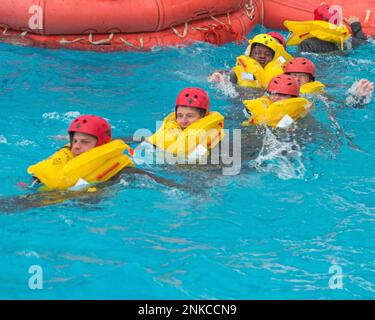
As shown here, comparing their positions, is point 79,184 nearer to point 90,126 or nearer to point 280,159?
point 90,126

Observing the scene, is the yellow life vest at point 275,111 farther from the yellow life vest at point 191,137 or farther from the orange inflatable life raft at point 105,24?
the orange inflatable life raft at point 105,24

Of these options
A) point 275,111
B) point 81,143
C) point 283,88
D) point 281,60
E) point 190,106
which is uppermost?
point 281,60

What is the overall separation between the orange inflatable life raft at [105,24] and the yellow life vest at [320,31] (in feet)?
3.79

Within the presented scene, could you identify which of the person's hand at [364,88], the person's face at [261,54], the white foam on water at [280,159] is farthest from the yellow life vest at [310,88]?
the white foam on water at [280,159]

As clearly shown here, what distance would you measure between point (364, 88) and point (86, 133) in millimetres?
3945

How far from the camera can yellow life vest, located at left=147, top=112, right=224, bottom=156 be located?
7441mm

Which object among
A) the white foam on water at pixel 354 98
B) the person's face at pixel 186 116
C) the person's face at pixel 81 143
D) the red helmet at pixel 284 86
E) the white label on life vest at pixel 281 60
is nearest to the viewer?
the person's face at pixel 81 143

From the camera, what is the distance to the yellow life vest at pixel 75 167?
658 centimetres

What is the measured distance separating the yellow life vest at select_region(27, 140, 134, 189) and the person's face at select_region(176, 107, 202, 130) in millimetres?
1037

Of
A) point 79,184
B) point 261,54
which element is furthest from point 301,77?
point 79,184

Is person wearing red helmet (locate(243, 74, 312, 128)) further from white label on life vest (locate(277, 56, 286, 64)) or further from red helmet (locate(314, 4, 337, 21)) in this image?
red helmet (locate(314, 4, 337, 21))

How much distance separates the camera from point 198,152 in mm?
7422

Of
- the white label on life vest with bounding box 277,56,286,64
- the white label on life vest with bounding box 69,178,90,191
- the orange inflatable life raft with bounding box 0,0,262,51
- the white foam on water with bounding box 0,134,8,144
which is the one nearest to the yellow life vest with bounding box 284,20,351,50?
the orange inflatable life raft with bounding box 0,0,262,51
